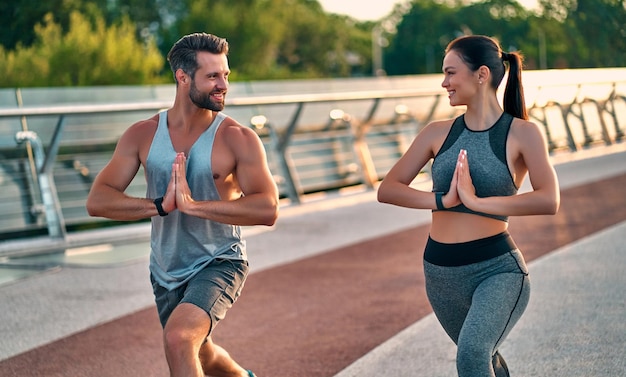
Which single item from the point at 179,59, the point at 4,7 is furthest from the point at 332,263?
the point at 4,7

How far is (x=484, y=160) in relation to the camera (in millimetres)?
4262

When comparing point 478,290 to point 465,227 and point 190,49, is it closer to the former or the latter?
point 465,227

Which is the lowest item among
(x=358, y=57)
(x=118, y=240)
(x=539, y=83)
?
(x=358, y=57)

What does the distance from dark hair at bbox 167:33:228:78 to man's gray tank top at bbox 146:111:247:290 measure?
0.26m

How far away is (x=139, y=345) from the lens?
21.9 ft

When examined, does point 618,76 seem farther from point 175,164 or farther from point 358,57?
point 358,57

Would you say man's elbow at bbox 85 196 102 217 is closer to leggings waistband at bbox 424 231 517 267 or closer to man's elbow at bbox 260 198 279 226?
man's elbow at bbox 260 198 279 226

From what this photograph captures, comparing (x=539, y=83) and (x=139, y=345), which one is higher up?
(x=139, y=345)

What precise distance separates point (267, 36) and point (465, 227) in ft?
234

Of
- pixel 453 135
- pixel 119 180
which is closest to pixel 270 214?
pixel 119 180

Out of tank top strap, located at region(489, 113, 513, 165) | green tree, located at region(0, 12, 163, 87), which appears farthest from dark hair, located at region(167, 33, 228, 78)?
green tree, located at region(0, 12, 163, 87)

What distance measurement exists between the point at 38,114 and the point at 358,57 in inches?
5646

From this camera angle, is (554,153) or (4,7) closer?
(554,153)

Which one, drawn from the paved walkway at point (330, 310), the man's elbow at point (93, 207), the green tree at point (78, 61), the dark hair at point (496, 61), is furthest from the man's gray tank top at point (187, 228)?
the green tree at point (78, 61)
